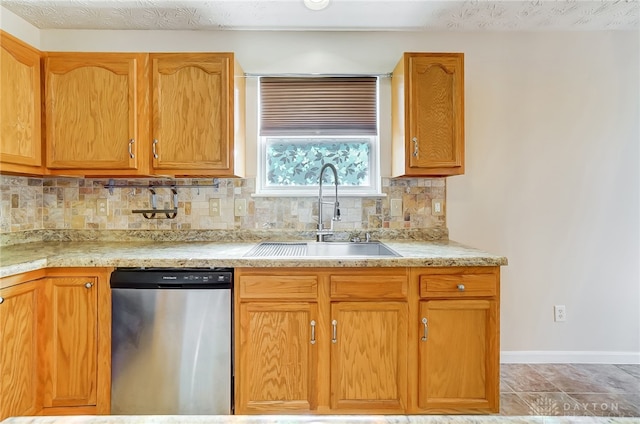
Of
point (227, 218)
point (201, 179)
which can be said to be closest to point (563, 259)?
point (227, 218)

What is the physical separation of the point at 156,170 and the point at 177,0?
1063 mm

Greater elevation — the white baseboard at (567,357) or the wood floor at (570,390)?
the white baseboard at (567,357)

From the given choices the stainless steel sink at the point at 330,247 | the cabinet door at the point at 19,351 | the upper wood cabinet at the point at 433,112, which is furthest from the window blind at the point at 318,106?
the cabinet door at the point at 19,351

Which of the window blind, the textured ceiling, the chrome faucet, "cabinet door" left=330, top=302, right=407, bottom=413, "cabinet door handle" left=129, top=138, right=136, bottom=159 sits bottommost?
"cabinet door" left=330, top=302, right=407, bottom=413

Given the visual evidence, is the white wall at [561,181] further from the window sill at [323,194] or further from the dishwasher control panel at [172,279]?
the dishwasher control panel at [172,279]

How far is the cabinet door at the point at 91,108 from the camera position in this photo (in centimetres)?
214

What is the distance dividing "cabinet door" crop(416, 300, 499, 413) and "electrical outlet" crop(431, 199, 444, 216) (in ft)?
2.90

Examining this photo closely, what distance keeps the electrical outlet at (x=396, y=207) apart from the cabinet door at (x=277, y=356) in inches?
41.9

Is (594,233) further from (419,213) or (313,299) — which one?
(313,299)

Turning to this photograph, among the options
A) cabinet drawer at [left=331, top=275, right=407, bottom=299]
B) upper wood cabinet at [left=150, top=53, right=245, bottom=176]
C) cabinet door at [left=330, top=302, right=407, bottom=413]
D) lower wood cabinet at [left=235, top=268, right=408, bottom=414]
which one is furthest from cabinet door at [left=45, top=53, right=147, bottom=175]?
cabinet door at [left=330, top=302, right=407, bottom=413]

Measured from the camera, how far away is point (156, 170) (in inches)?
87.4

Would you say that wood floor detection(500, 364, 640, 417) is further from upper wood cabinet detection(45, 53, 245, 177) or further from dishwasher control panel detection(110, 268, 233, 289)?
upper wood cabinet detection(45, 53, 245, 177)

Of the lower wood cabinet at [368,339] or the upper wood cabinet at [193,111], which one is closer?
the lower wood cabinet at [368,339]

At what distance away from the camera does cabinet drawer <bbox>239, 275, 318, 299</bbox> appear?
1835 millimetres
